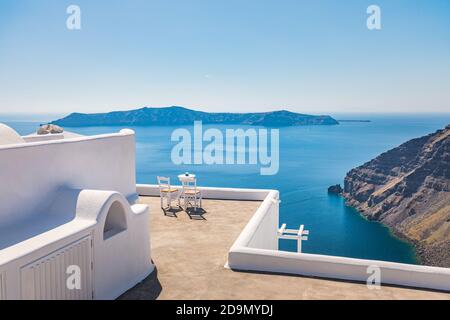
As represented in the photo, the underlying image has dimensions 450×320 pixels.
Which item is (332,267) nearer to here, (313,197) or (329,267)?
(329,267)

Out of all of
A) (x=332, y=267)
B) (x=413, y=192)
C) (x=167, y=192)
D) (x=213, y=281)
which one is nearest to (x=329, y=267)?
(x=332, y=267)

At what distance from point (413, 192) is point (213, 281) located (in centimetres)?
11803

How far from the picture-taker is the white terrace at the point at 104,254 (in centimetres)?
530

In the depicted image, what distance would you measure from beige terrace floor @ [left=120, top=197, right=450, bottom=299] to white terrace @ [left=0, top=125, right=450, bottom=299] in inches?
0.7

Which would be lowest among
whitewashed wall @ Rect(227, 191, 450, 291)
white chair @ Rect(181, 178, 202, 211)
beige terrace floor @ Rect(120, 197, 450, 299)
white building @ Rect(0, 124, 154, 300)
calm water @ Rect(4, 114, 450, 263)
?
calm water @ Rect(4, 114, 450, 263)

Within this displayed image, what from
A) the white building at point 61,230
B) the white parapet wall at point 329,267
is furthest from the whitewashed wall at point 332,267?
the white building at point 61,230

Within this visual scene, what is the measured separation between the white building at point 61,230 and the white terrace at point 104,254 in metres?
0.02

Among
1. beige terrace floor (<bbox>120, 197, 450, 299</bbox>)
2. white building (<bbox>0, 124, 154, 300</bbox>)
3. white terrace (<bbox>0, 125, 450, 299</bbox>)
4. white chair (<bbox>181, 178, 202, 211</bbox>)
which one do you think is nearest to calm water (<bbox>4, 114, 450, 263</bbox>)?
white chair (<bbox>181, 178, 202, 211</bbox>)

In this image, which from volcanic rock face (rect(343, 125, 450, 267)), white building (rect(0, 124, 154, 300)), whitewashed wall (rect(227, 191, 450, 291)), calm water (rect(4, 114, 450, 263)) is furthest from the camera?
volcanic rock face (rect(343, 125, 450, 267))

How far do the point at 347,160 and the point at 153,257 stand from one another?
157 m

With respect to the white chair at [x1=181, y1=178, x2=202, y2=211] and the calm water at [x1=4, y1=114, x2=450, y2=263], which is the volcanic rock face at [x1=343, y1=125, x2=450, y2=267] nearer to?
the calm water at [x1=4, y1=114, x2=450, y2=263]

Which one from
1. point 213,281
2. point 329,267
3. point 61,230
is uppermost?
point 61,230

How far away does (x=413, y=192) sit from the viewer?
113 meters

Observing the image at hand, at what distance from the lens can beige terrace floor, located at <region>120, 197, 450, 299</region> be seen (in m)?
6.71
